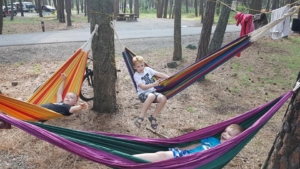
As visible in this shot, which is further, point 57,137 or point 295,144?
point 57,137

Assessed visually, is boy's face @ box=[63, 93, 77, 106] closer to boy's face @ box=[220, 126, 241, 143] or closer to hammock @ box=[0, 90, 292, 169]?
hammock @ box=[0, 90, 292, 169]

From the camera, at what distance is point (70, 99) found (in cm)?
299

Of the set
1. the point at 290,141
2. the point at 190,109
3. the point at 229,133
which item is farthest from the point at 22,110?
the point at 190,109

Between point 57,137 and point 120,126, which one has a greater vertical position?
point 57,137

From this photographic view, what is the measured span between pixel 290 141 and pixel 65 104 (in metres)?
2.19

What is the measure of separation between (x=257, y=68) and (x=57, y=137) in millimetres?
5570

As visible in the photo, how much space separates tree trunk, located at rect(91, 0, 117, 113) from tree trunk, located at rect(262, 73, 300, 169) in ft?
6.85

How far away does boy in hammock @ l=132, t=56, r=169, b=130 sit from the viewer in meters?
2.95

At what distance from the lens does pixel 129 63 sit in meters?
3.20

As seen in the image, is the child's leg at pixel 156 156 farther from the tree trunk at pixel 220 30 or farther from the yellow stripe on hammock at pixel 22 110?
the tree trunk at pixel 220 30

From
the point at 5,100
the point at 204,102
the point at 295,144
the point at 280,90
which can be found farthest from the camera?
the point at 280,90

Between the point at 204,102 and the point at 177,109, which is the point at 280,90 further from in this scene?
the point at 177,109

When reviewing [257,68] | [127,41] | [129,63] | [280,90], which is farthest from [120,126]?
[127,41]

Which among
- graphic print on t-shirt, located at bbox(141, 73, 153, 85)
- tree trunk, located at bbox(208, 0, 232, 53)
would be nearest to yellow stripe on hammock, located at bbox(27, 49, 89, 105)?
graphic print on t-shirt, located at bbox(141, 73, 153, 85)
